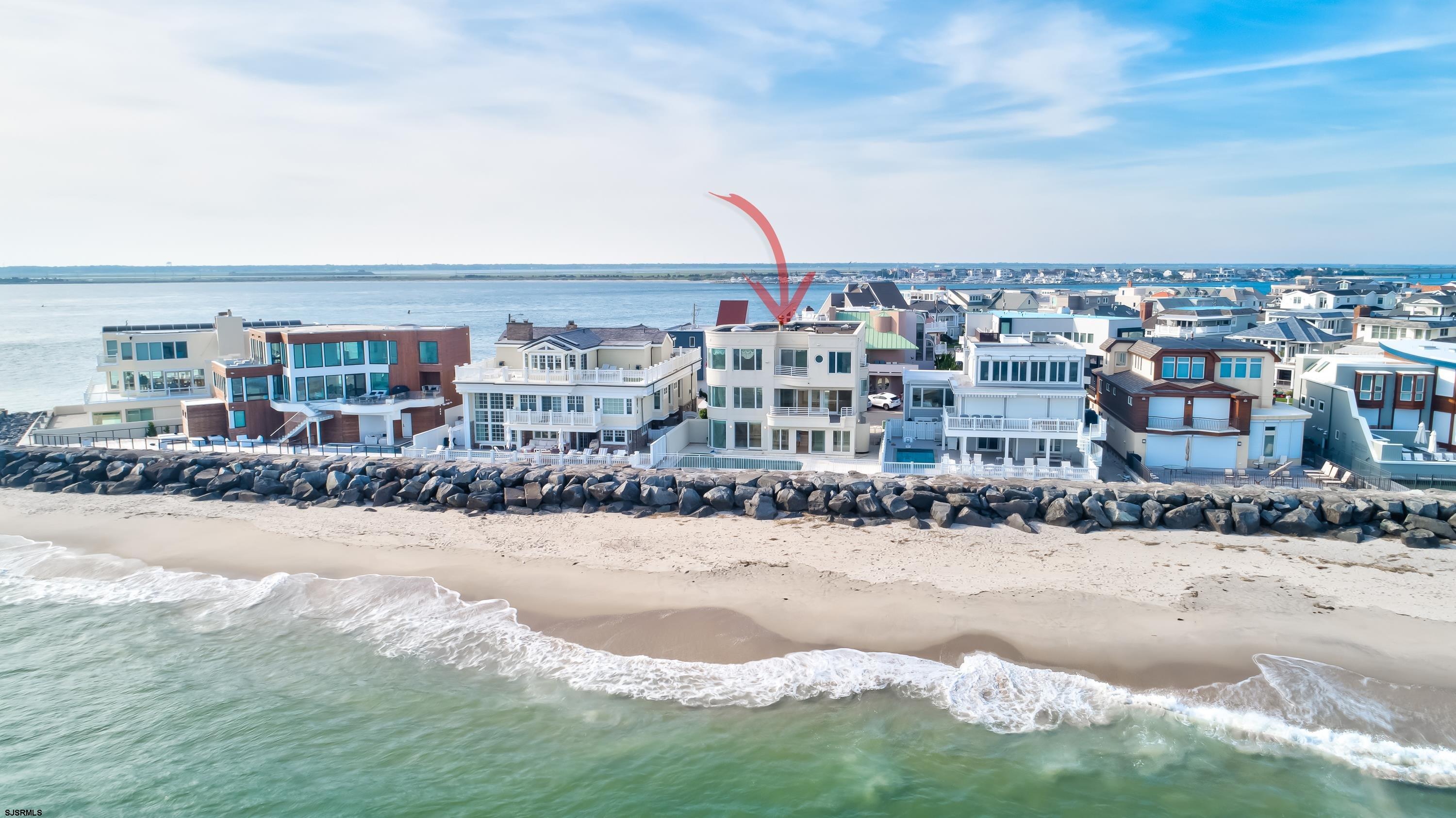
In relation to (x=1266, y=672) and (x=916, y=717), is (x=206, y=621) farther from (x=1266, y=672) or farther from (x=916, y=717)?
(x=1266, y=672)

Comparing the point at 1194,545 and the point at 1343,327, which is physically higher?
the point at 1343,327

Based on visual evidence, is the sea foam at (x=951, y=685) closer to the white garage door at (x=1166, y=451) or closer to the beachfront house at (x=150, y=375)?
the white garage door at (x=1166, y=451)

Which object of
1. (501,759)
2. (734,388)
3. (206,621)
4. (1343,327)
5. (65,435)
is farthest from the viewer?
(1343,327)

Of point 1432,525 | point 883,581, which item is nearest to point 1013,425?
point 1432,525

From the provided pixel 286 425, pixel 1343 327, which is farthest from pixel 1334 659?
pixel 1343 327

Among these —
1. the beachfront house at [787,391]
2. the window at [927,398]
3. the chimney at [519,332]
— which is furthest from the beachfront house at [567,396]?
the window at [927,398]

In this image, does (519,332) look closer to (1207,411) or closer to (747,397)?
(747,397)

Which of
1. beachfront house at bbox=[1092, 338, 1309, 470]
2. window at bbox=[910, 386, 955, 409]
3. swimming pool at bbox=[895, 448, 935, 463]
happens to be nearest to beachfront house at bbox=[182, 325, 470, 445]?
swimming pool at bbox=[895, 448, 935, 463]
